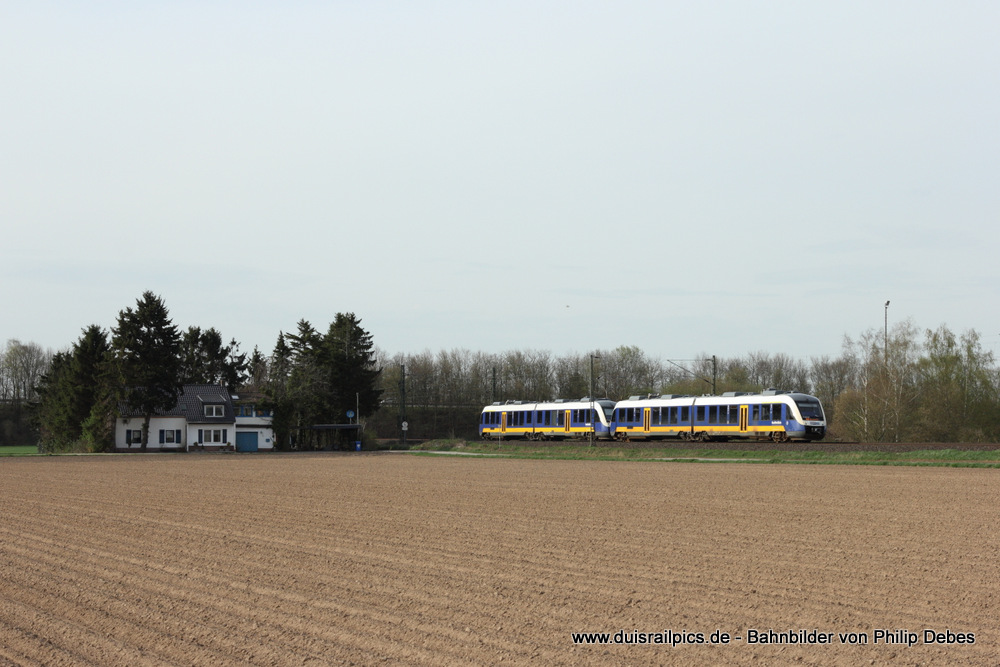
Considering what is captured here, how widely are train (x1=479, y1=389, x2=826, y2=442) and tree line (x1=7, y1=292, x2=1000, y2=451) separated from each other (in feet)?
23.3

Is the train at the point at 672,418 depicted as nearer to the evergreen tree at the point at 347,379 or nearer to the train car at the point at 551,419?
the train car at the point at 551,419

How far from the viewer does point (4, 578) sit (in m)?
14.3

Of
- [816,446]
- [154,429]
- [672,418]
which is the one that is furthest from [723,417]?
[154,429]

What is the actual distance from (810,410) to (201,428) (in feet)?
192

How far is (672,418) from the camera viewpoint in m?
59.5

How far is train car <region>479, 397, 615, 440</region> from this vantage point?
65.1 metres

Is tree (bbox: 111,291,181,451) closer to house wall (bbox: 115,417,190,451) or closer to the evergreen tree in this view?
house wall (bbox: 115,417,190,451)

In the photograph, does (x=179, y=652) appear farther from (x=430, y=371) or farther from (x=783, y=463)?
(x=430, y=371)

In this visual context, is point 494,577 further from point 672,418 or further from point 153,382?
point 153,382

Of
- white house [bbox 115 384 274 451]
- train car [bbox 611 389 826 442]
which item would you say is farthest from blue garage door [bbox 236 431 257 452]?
train car [bbox 611 389 826 442]

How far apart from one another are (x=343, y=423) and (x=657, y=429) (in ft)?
139

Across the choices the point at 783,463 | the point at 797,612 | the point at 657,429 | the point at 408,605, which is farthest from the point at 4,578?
the point at 657,429

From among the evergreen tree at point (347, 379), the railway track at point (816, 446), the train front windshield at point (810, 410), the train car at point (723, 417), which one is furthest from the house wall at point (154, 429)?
the train front windshield at point (810, 410)

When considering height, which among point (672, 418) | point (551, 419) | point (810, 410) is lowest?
point (551, 419)
